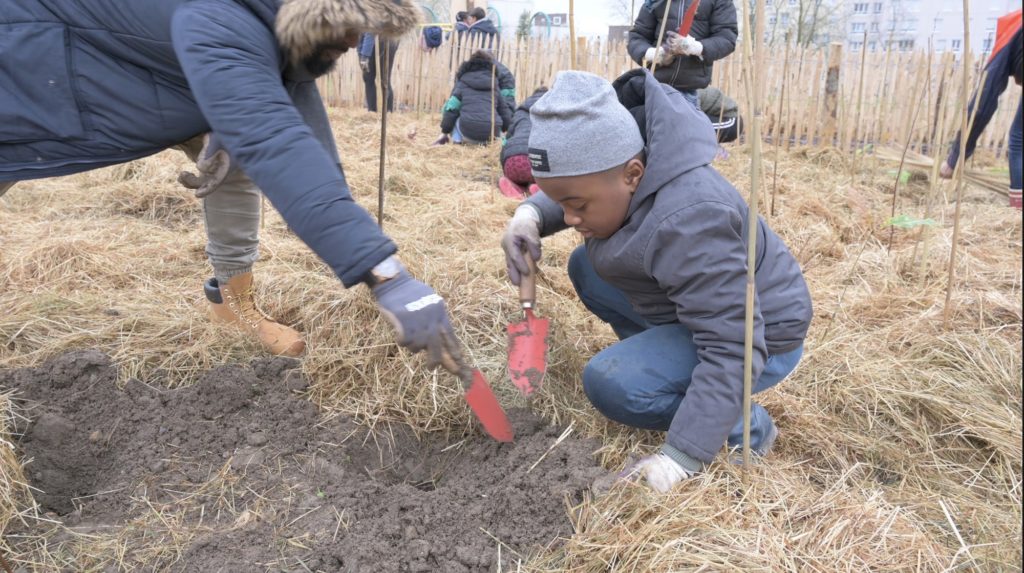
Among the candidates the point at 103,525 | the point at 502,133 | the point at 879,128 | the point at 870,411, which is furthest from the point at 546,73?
the point at 103,525

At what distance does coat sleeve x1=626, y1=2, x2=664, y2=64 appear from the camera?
3884mm

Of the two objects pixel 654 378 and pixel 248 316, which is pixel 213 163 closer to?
pixel 248 316

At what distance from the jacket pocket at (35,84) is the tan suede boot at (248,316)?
79 cm

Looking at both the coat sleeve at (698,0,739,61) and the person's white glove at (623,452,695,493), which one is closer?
the person's white glove at (623,452,695,493)

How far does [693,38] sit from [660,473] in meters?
3.12

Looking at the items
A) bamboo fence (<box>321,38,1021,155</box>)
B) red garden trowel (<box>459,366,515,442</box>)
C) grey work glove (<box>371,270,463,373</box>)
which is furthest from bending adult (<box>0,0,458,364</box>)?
bamboo fence (<box>321,38,1021,155</box>)

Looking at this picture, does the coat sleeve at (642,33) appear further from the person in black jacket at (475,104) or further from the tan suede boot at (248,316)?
the tan suede boot at (248,316)

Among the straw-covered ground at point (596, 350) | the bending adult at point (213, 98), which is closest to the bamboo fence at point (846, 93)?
the straw-covered ground at point (596, 350)

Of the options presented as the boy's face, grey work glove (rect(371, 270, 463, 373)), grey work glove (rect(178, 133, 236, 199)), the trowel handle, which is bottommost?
the trowel handle

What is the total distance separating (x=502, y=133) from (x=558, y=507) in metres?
5.55

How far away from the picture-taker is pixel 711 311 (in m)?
1.34

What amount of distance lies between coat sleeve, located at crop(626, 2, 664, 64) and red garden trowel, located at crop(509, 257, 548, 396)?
2.55m

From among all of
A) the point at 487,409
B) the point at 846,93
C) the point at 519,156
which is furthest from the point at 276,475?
the point at 846,93

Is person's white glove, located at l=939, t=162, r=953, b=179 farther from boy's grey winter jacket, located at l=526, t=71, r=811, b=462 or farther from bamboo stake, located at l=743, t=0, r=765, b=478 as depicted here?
bamboo stake, located at l=743, t=0, r=765, b=478
